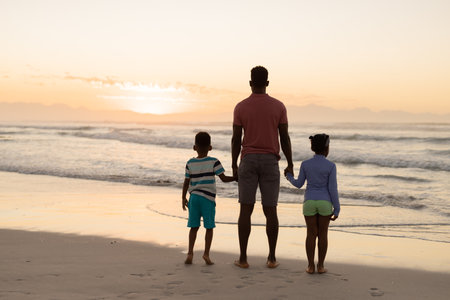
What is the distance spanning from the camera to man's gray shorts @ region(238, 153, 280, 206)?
16.8ft

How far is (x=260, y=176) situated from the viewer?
5188 millimetres

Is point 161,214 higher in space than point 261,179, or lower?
lower

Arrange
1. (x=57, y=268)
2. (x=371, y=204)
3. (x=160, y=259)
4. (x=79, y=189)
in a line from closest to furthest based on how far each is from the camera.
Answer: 1. (x=57, y=268)
2. (x=160, y=259)
3. (x=371, y=204)
4. (x=79, y=189)

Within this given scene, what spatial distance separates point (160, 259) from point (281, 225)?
2865 mm

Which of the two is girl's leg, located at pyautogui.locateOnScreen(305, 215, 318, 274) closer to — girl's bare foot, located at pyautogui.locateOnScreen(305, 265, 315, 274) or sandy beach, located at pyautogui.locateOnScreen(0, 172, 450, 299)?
girl's bare foot, located at pyautogui.locateOnScreen(305, 265, 315, 274)

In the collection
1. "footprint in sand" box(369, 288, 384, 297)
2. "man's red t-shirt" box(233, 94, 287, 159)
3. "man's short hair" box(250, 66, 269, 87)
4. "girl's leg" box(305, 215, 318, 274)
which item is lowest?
"footprint in sand" box(369, 288, 384, 297)

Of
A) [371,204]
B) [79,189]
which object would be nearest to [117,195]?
[79,189]

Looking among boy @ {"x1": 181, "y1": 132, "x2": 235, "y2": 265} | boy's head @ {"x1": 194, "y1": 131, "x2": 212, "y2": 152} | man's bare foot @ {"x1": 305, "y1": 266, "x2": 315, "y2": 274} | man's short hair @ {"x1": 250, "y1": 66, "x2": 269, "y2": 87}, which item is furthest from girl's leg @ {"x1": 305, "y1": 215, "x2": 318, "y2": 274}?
man's short hair @ {"x1": 250, "y1": 66, "x2": 269, "y2": 87}

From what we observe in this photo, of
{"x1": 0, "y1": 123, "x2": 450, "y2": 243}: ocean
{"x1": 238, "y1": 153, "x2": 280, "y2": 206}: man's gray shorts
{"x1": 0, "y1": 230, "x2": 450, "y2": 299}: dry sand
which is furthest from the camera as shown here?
{"x1": 0, "y1": 123, "x2": 450, "y2": 243}: ocean

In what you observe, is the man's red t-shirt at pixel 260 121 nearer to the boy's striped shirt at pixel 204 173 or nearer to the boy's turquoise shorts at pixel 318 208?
the boy's striped shirt at pixel 204 173

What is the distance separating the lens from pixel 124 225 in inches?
302

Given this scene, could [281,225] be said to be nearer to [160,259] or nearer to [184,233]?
[184,233]

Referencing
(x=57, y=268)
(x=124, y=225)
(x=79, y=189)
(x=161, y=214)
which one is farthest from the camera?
(x=79, y=189)

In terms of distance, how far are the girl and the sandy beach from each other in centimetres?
32
